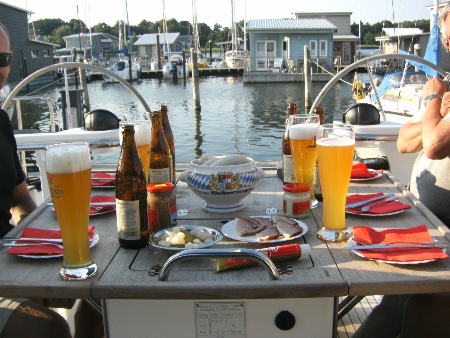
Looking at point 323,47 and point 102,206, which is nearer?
point 102,206

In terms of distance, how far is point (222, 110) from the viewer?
22.8m

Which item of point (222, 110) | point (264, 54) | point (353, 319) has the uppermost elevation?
point (264, 54)

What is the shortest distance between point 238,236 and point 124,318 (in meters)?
0.41

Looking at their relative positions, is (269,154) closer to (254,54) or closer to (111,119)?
(111,119)

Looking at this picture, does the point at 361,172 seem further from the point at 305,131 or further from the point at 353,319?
the point at 353,319

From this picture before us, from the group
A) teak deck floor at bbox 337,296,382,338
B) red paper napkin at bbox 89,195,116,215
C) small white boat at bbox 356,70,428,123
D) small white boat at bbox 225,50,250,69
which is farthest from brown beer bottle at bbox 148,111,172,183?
small white boat at bbox 225,50,250,69

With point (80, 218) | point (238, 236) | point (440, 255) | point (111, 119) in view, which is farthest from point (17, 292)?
point (111, 119)

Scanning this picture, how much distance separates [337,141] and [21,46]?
41.0m

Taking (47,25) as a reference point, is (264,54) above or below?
below

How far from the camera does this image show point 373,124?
11.3ft

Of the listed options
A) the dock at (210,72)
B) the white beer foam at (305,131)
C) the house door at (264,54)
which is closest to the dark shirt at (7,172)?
the white beer foam at (305,131)

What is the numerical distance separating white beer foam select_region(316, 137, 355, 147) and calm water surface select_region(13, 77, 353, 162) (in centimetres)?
1134

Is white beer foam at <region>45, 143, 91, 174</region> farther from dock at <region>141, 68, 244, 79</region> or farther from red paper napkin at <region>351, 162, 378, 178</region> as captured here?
dock at <region>141, 68, 244, 79</region>

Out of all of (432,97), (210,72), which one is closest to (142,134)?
(432,97)
